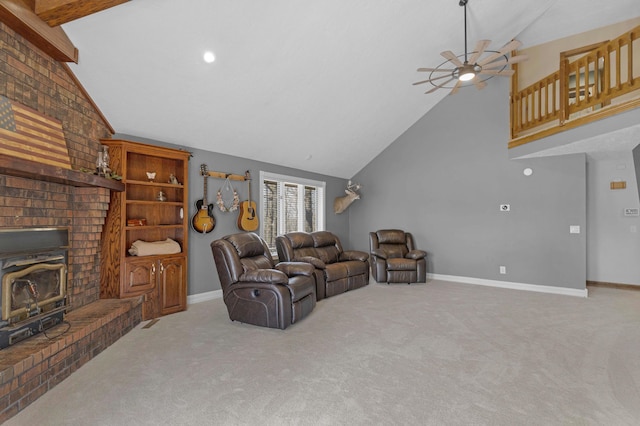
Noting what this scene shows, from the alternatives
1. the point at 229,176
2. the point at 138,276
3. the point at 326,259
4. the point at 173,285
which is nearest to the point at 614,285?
the point at 326,259

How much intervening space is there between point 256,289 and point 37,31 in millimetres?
2999

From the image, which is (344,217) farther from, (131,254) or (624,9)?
(624,9)

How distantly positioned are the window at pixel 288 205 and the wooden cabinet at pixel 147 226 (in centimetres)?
157

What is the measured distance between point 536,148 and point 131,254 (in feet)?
20.0

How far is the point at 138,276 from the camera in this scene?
3.55m

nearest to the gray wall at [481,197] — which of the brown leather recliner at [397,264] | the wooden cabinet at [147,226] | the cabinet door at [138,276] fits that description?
the brown leather recliner at [397,264]

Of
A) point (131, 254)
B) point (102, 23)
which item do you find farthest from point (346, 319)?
point (102, 23)

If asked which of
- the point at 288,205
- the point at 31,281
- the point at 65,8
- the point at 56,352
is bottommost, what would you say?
the point at 56,352

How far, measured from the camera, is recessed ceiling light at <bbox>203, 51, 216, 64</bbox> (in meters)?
3.17

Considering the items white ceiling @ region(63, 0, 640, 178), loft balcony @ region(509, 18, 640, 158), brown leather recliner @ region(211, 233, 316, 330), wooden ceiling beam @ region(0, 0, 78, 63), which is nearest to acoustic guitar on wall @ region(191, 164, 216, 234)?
white ceiling @ region(63, 0, 640, 178)

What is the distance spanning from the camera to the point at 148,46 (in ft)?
9.62

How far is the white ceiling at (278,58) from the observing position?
2.88m

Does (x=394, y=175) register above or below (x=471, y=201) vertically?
above

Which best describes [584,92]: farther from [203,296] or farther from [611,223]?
[203,296]
